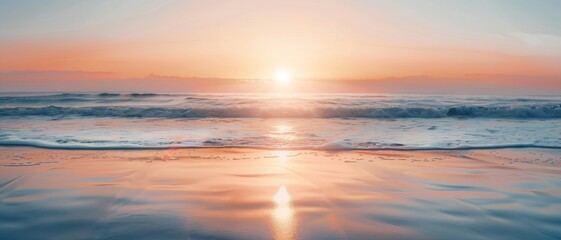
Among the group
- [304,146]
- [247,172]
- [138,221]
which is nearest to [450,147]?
[304,146]

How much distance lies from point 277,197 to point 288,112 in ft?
45.5

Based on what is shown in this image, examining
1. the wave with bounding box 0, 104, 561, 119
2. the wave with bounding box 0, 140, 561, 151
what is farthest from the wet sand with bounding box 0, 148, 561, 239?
the wave with bounding box 0, 104, 561, 119

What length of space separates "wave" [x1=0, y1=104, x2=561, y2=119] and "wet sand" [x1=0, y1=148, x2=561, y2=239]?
10.7m

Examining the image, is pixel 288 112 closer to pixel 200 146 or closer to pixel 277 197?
pixel 200 146

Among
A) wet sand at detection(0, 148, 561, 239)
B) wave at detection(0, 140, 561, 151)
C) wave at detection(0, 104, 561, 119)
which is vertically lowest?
wet sand at detection(0, 148, 561, 239)

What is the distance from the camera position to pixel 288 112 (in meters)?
18.0

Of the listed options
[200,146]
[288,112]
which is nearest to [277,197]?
[200,146]

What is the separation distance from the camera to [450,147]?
26.8 feet

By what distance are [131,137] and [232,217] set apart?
6.62 meters

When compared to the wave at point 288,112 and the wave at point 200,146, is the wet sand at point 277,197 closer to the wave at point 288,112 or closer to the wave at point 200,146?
the wave at point 200,146

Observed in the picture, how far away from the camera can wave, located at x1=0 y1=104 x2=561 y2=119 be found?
57.5 ft

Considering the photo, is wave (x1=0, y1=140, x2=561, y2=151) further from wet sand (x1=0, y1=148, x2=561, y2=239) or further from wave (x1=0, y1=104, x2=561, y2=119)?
wave (x1=0, y1=104, x2=561, y2=119)

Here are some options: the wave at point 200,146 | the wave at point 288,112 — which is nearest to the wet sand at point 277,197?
the wave at point 200,146

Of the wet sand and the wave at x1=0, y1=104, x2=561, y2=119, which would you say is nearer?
the wet sand
